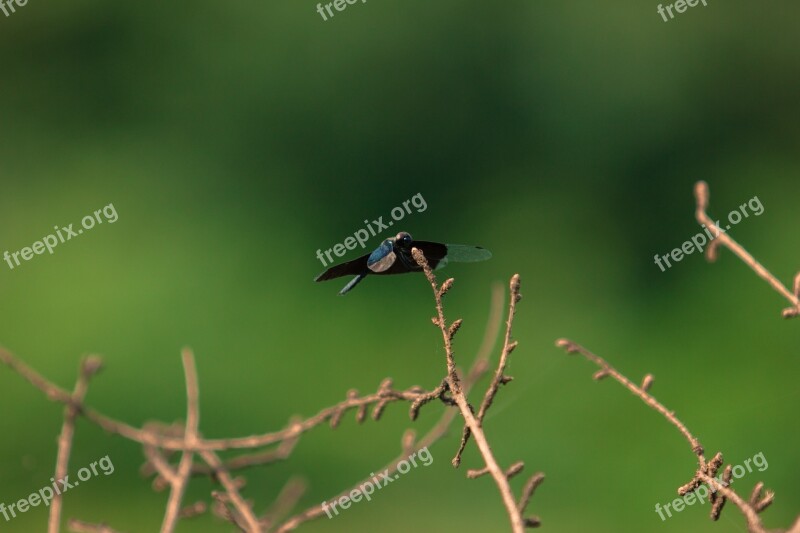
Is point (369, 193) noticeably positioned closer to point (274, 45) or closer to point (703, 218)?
point (274, 45)

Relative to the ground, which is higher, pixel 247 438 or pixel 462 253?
A: pixel 462 253

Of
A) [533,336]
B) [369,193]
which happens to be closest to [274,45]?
[369,193]

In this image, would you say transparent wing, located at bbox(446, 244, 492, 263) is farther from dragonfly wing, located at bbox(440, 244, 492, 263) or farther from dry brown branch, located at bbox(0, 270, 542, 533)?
dry brown branch, located at bbox(0, 270, 542, 533)

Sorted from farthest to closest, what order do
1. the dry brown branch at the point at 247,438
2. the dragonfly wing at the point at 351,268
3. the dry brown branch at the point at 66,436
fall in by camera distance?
1. the dry brown branch at the point at 66,436
2. the dragonfly wing at the point at 351,268
3. the dry brown branch at the point at 247,438

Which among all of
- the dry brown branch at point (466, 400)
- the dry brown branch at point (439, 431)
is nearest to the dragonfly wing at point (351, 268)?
the dry brown branch at point (466, 400)

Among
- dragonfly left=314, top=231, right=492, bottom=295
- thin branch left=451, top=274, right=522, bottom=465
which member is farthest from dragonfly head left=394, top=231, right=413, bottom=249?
thin branch left=451, top=274, right=522, bottom=465

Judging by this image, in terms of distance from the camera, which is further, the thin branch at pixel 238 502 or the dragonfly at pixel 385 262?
the thin branch at pixel 238 502

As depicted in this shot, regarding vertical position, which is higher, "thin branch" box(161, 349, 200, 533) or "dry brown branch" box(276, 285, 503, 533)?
"thin branch" box(161, 349, 200, 533)

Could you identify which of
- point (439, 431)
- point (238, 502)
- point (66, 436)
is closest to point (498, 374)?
point (238, 502)

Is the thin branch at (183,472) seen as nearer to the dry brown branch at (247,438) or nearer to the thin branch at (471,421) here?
the dry brown branch at (247,438)

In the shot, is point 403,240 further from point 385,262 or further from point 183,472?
point 183,472

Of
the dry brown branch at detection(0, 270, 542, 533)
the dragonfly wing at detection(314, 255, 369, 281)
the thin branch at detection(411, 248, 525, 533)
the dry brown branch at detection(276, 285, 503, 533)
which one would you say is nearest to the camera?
the thin branch at detection(411, 248, 525, 533)
